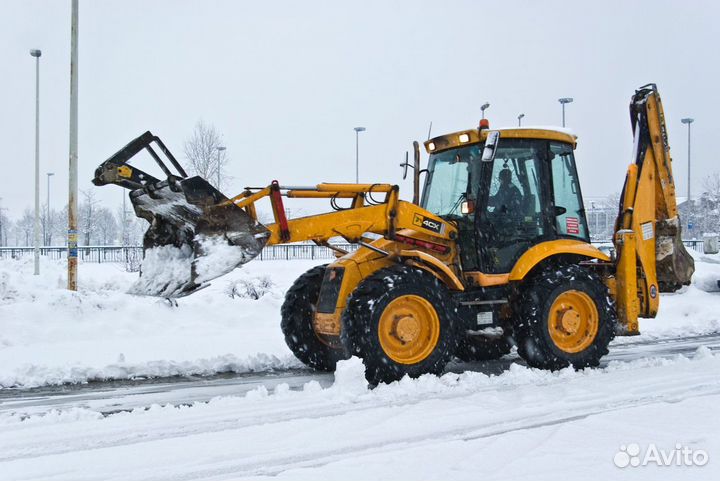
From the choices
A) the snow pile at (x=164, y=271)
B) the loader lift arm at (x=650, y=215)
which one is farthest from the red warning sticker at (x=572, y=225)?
the snow pile at (x=164, y=271)

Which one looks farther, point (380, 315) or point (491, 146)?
point (491, 146)

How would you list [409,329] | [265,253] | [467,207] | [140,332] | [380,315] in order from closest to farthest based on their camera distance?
[380,315]
[409,329]
[467,207]
[140,332]
[265,253]

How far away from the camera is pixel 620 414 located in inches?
210

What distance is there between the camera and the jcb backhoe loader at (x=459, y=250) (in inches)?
251

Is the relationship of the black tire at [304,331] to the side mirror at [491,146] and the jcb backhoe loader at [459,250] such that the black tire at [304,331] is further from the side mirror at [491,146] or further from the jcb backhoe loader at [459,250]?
the side mirror at [491,146]

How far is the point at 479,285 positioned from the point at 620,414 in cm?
231

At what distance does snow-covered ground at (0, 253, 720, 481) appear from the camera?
4.18 metres

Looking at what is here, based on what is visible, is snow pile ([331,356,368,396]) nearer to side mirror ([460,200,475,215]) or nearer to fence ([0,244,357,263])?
side mirror ([460,200,475,215])

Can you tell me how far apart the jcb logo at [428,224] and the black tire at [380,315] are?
62 centimetres

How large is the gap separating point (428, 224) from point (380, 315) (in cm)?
134

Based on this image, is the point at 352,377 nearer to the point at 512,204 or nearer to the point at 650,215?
the point at 512,204

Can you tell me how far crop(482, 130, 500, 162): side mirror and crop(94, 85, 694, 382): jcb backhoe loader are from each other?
2cm

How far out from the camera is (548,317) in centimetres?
727

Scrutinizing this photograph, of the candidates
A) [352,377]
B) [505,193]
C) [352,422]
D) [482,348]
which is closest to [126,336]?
[352,377]
